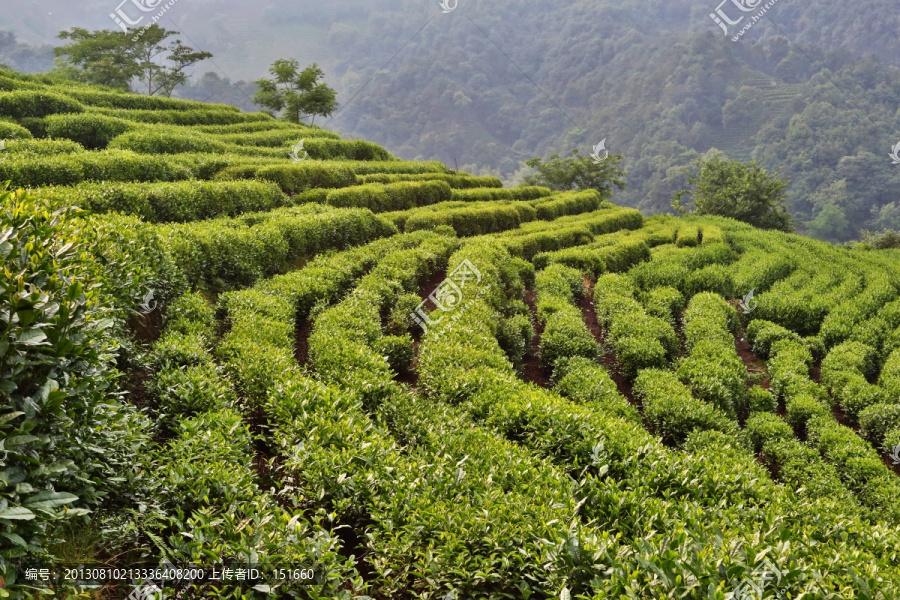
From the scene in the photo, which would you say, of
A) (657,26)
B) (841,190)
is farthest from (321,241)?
(657,26)

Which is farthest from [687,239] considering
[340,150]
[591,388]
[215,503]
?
[215,503]

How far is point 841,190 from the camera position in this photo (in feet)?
258

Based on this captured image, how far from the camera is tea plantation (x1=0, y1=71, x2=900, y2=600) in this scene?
11.6ft

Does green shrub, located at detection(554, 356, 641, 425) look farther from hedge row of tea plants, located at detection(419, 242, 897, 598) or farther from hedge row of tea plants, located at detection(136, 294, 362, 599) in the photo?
hedge row of tea plants, located at detection(136, 294, 362, 599)

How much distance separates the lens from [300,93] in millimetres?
42938

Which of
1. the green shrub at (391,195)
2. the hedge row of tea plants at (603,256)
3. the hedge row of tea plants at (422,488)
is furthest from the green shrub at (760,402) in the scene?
the green shrub at (391,195)

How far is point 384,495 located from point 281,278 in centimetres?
761

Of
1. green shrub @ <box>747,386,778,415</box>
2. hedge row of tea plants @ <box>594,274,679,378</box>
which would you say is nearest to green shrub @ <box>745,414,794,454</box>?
green shrub @ <box>747,386,778,415</box>

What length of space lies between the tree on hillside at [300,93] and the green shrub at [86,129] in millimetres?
24215

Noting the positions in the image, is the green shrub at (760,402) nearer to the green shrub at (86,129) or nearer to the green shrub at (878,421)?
the green shrub at (878,421)

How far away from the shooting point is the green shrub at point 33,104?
771 inches

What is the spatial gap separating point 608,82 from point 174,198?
155 m

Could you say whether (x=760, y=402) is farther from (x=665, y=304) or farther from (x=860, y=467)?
(x=665, y=304)

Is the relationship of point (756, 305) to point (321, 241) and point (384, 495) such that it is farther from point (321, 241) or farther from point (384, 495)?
point (384, 495)
